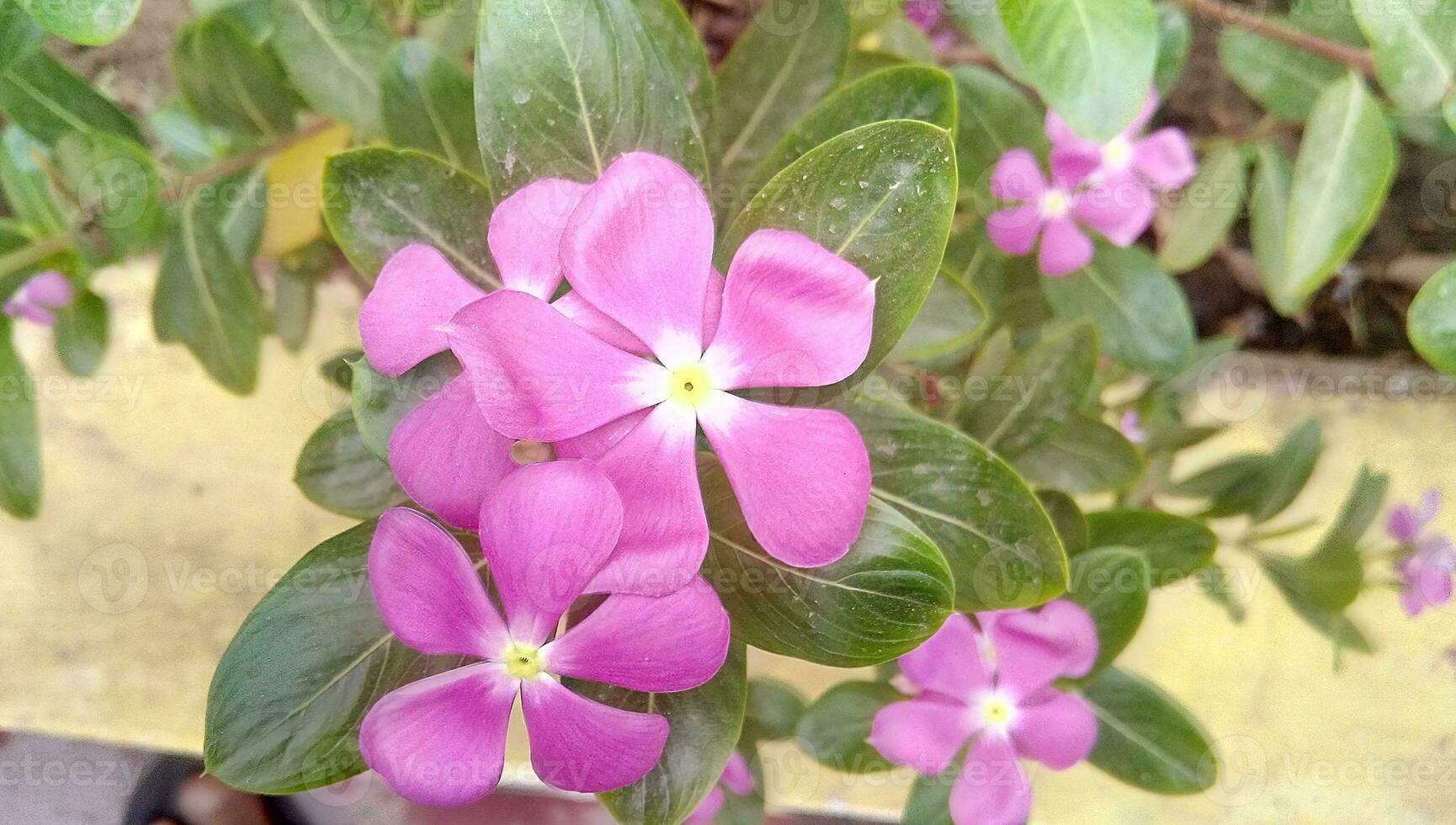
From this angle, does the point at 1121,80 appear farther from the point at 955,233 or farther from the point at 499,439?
the point at 499,439

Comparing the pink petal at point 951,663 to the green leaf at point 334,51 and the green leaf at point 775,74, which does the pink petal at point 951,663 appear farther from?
the green leaf at point 334,51

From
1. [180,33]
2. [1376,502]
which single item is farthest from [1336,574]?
[180,33]

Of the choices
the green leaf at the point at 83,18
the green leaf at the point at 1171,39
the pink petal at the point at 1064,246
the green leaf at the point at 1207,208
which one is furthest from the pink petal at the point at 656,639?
the green leaf at the point at 1207,208

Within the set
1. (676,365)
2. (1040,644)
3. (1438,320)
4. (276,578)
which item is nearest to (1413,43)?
(1438,320)

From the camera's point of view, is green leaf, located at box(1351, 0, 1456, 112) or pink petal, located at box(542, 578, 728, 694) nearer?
pink petal, located at box(542, 578, 728, 694)

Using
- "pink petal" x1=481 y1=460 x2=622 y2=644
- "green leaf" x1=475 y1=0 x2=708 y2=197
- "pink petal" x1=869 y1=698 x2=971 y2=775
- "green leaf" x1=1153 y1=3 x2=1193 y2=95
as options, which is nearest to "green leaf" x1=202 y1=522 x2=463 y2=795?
"pink petal" x1=481 y1=460 x2=622 y2=644

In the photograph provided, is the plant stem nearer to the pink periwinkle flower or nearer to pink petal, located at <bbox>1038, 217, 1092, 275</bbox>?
pink petal, located at <bbox>1038, 217, 1092, 275</bbox>

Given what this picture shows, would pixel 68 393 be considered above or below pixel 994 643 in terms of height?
below
